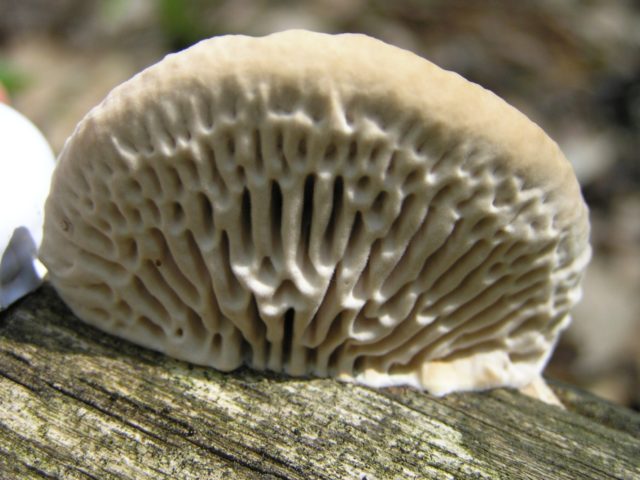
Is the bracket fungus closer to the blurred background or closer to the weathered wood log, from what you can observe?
the weathered wood log

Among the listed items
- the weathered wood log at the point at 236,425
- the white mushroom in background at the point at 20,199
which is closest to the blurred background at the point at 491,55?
the weathered wood log at the point at 236,425

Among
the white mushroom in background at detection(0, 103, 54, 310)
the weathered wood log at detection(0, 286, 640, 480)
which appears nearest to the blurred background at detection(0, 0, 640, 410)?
the weathered wood log at detection(0, 286, 640, 480)

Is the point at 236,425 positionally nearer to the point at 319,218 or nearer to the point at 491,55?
the point at 319,218

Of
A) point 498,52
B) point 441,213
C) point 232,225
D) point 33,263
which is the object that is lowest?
point 33,263

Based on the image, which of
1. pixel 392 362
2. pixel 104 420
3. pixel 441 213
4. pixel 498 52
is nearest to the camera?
pixel 441 213

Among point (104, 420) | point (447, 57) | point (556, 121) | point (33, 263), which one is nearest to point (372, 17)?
point (447, 57)

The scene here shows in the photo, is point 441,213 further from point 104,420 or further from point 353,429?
point 104,420

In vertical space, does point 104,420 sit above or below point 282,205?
below

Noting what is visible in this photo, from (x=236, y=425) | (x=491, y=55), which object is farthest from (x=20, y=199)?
(x=491, y=55)
